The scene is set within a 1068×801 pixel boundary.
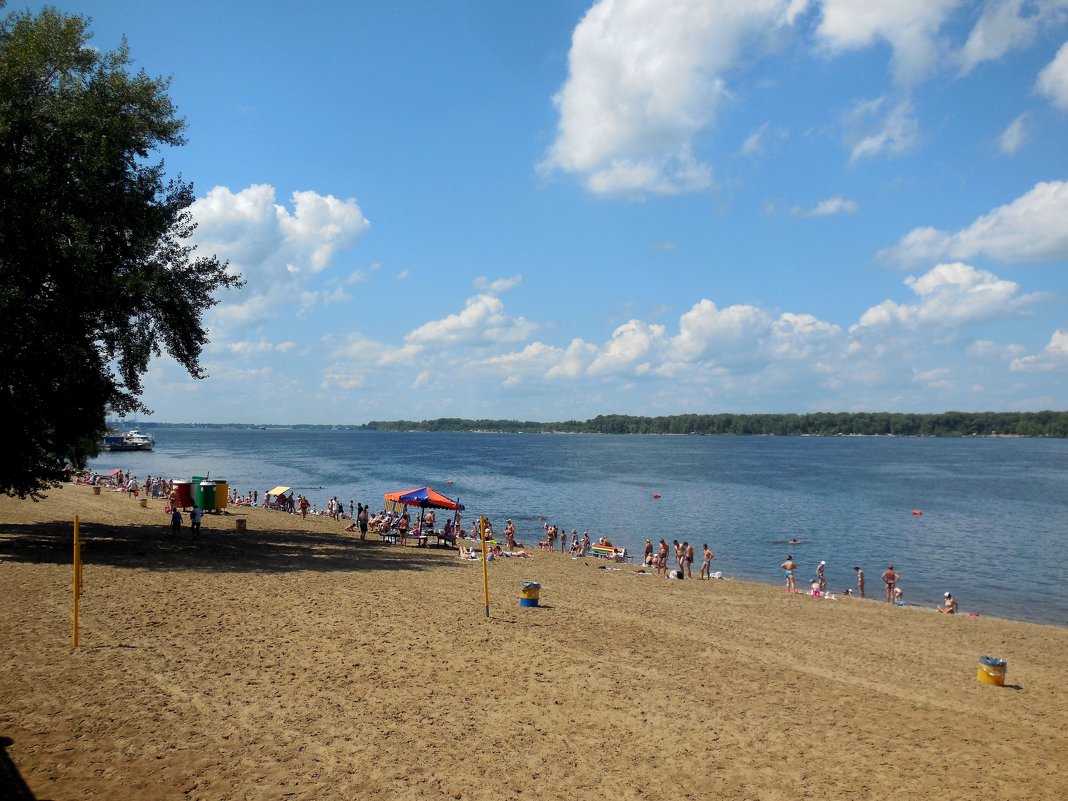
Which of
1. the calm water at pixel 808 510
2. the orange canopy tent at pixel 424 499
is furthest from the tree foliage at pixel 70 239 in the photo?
the calm water at pixel 808 510

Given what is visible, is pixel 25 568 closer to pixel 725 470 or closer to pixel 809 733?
pixel 809 733

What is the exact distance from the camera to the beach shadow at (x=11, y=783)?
6477mm

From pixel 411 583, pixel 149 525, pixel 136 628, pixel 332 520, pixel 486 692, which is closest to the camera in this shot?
pixel 486 692

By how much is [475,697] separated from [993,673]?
9.52m

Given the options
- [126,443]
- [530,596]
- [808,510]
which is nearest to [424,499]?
[530,596]

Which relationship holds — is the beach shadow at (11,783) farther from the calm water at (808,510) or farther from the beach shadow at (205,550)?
the calm water at (808,510)

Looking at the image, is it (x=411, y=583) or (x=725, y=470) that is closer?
(x=411, y=583)

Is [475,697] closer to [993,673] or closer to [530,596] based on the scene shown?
[530,596]

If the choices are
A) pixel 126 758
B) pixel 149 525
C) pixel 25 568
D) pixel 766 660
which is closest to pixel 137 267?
pixel 25 568

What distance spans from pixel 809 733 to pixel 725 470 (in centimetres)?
9491

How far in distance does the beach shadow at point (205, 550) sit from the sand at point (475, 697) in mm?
705

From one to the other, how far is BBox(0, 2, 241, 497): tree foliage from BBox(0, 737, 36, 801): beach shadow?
13290 millimetres

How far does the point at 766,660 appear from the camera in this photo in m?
12.8

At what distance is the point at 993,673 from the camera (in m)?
12.4
